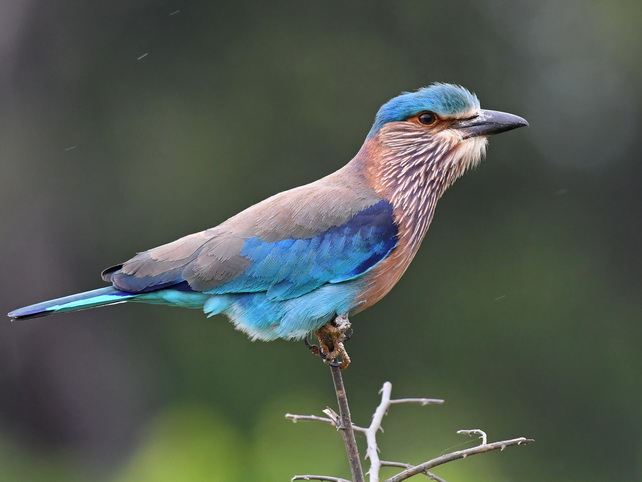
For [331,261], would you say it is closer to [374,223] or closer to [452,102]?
[374,223]

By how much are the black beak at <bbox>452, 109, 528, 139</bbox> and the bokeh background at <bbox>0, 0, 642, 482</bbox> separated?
4.42m

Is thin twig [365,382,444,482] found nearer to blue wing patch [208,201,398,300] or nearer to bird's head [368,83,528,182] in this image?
blue wing patch [208,201,398,300]

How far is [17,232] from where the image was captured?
821 centimetres

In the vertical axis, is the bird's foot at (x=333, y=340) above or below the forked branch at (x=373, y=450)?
above

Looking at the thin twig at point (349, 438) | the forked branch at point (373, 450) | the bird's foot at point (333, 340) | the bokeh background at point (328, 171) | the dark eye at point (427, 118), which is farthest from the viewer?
the bokeh background at point (328, 171)

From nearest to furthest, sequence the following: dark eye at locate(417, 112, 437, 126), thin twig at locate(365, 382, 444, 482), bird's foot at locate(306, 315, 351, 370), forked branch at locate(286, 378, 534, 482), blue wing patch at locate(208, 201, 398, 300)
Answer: forked branch at locate(286, 378, 534, 482)
thin twig at locate(365, 382, 444, 482)
bird's foot at locate(306, 315, 351, 370)
blue wing patch at locate(208, 201, 398, 300)
dark eye at locate(417, 112, 437, 126)

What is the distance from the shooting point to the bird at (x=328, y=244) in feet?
13.4

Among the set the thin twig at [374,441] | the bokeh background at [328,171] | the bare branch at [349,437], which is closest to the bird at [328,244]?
the thin twig at [374,441]

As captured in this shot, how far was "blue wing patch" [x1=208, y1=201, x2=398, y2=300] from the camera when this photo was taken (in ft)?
13.5

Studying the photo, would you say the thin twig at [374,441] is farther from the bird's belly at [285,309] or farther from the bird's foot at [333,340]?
the bird's belly at [285,309]

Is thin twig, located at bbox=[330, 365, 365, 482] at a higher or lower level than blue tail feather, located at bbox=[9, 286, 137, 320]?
lower

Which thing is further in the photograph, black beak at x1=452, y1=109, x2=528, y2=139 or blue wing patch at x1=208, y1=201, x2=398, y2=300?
black beak at x1=452, y1=109, x2=528, y2=139

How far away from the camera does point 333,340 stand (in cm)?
389

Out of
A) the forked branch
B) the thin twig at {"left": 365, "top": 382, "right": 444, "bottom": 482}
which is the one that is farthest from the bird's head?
the forked branch
